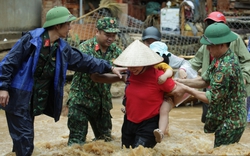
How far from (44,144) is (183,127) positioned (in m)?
Answer: 2.90

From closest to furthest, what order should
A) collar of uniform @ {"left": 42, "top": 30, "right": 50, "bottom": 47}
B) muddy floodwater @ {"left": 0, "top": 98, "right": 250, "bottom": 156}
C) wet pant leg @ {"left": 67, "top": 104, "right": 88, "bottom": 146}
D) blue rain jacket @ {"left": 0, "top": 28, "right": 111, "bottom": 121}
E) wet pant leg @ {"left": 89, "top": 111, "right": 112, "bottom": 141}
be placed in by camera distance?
→ blue rain jacket @ {"left": 0, "top": 28, "right": 111, "bottom": 121}
collar of uniform @ {"left": 42, "top": 30, "right": 50, "bottom": 47}
muddy floodwater @ {"left": 0, "top": 98, "right": 250, "bottom": 156}
wet pant leg @ {"left": 67, "top": 104, "right": 88, "bottom": 146}
wet pant leg @ {"left": 89, "top": 111, "right": 112, "bottom": 141}

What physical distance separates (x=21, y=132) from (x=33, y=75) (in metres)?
0.64

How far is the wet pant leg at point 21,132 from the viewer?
4781mm

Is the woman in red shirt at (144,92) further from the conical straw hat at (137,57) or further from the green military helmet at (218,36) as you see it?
the green military helmet at (218,36)

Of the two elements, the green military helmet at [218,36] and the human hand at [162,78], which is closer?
the green military helmet at [218,36]

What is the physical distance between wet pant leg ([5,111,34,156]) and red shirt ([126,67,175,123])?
45.6 inches

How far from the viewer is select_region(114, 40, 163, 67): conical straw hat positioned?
4621 mm

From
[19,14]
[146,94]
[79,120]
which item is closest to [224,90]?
[146,94]

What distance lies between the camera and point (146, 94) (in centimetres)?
474

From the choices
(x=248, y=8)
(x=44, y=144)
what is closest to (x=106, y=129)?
(x=44, y=144)

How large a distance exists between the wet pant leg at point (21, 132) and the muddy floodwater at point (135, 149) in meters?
0.70

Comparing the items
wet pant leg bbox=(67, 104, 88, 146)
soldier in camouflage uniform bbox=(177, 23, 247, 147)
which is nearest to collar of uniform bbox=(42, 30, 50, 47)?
wet pant leg bbox=(67, 104, 88, 146)

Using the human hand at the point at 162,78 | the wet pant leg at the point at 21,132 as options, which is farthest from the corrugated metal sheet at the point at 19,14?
the human hand at the point at 162,78

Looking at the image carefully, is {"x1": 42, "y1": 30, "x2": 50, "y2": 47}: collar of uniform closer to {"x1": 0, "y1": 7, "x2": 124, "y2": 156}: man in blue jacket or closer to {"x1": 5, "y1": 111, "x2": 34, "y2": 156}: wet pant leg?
{"x1": 0, "y1": 7, "x2": 124, "y2": 156}: man in blue jacket
